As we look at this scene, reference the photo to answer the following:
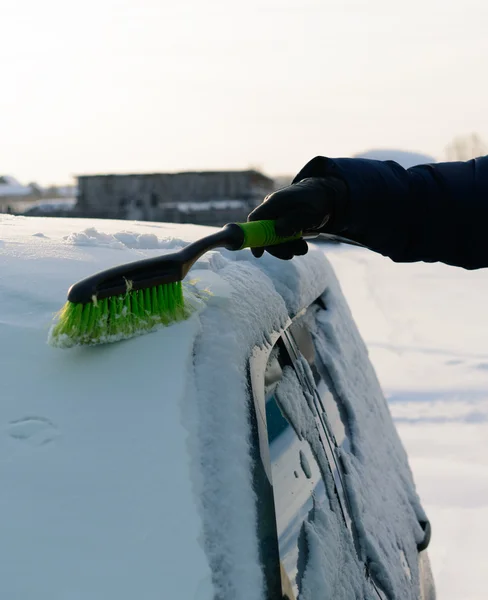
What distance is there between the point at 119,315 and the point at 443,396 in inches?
190

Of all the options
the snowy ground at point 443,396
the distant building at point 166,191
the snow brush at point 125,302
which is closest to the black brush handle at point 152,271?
the snow brush at point 125,302

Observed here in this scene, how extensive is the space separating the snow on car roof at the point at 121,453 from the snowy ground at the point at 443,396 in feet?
6.89

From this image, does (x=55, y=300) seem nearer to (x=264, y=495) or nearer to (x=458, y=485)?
(x=264, y=495)

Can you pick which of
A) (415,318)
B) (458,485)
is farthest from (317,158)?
(415,318)

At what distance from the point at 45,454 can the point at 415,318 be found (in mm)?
8736

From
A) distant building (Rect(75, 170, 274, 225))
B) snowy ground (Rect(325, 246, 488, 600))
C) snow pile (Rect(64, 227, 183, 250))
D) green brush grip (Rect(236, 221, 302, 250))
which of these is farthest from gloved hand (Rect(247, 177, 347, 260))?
distant building (Rect(75, 170, 274, 225))

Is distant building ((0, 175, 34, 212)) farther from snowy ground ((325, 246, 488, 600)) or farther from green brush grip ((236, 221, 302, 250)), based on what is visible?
green brush grip ((236, 221, 302, 250))

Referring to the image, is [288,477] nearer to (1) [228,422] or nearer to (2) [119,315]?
(1) [228,422]

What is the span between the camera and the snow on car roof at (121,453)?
786mm

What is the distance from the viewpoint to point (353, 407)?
1.75m

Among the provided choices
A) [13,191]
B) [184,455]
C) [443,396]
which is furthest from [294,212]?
[13,191]

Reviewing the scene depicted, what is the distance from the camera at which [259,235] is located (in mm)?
1402

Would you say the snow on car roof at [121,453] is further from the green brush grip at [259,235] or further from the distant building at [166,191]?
the distant building at [166,191]

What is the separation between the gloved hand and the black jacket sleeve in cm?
12
